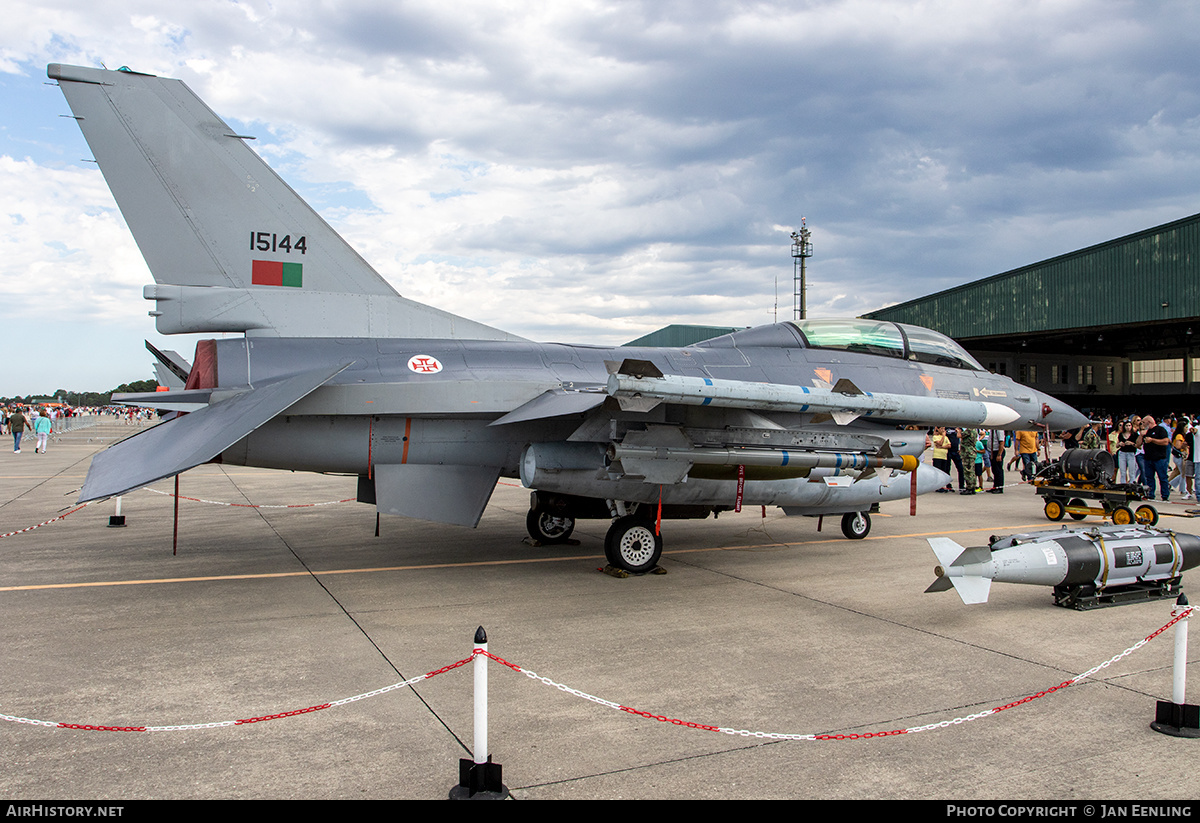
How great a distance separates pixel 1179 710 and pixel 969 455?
13158 millimetres

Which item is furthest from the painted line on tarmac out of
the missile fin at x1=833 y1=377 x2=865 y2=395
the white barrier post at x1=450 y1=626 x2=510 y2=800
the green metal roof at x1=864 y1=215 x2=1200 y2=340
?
the green metal roof at x1=864 y1=215 x2=1200 y2=340

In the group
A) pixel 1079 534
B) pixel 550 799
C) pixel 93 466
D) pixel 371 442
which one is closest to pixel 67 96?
pixel 93 466

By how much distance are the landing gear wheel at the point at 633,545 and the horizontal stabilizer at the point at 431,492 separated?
4.70 ft

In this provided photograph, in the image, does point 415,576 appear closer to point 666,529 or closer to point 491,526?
point 491,526

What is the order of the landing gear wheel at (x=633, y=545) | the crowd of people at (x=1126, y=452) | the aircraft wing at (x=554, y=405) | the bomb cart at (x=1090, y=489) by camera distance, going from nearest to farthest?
the aircraft wing at (x=554, y=405) < the landing gear wheel at (x=633, y=545) < the bomb cart at (x=1090, y=489) < the crowd of people at (x=1126, y=452)

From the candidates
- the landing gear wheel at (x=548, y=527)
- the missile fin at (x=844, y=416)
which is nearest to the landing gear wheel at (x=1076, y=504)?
the missile fin at (x=844, y=416)

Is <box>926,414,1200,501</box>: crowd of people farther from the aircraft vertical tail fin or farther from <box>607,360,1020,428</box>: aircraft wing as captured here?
the aircraft vertical tail fin

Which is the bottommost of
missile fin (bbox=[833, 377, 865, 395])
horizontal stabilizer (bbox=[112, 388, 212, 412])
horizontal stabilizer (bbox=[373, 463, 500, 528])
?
horizontal stabilizer (bbox=[373, 463, 500, 528])

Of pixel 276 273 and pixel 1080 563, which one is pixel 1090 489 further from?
pixel 276 273

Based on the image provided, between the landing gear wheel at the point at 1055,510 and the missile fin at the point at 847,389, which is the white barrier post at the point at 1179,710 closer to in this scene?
the missile fin at the point at 847,389

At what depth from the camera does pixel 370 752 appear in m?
3.84

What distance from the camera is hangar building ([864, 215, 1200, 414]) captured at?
29125 mm

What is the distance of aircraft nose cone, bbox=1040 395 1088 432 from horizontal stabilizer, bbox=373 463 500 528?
299 inches

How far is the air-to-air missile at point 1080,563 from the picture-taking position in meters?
6.33
